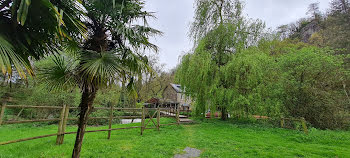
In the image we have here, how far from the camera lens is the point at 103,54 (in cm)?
279

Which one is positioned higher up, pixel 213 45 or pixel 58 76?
pixel 213 45

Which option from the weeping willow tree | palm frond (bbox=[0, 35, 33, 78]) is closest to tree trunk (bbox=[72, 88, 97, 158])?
palm frond (bbox=[0, 35, 33, 78])

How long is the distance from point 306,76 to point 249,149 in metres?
6.50

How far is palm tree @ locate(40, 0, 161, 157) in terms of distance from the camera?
2.70m

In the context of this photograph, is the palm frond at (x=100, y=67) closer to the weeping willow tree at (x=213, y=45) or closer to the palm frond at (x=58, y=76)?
the palm frond at (x=58, y=76)

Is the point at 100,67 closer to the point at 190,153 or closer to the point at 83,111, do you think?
the point at 83,111

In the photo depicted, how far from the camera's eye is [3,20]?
1.85m

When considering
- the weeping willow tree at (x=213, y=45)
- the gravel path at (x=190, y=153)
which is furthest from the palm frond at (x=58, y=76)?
the weeping willow tree at (x=213, y=45)

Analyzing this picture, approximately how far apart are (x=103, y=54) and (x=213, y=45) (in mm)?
8558

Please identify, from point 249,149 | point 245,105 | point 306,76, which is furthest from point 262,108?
point 249,149

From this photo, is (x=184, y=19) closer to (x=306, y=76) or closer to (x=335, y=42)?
(x=306, y=76)

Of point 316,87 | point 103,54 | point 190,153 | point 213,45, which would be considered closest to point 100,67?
point 103,54

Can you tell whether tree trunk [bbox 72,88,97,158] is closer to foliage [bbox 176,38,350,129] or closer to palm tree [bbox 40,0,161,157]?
palm tree [bbox 40,0,161,157]

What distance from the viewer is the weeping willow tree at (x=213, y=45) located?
9.28 meters
